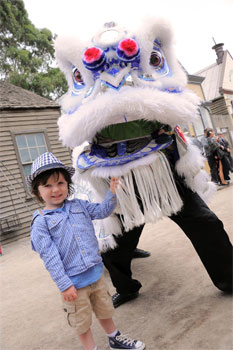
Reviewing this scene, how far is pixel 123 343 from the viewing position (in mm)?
1516

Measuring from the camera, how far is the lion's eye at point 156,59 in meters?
1.56

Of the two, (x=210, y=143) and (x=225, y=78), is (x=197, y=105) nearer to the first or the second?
(x=210, y=143)

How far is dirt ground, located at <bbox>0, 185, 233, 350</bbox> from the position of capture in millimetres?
1495

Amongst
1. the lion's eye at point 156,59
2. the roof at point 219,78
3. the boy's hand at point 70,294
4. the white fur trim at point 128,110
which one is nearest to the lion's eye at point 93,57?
the white fur trim at point 128,110

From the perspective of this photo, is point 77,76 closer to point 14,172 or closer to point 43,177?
point 43,177

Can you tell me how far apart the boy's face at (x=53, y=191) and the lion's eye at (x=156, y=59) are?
758 millimetres

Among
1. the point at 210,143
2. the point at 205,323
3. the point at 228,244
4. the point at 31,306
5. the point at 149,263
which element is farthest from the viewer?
the point at 210,143

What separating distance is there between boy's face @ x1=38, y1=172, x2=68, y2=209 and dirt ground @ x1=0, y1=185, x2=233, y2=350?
2.73 ft

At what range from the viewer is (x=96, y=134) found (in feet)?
5.24

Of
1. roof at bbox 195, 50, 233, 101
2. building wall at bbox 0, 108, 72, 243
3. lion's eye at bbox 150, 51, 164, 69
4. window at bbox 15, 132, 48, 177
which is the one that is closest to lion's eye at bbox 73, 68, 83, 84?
lion's eye at bbox 150, 51, 164, 69

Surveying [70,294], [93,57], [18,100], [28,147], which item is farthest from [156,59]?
[18,100]

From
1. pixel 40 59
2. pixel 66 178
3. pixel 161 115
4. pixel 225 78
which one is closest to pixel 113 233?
pixel 66 178

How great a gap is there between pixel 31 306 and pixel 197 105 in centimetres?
198

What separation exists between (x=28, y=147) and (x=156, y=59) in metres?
6.63
